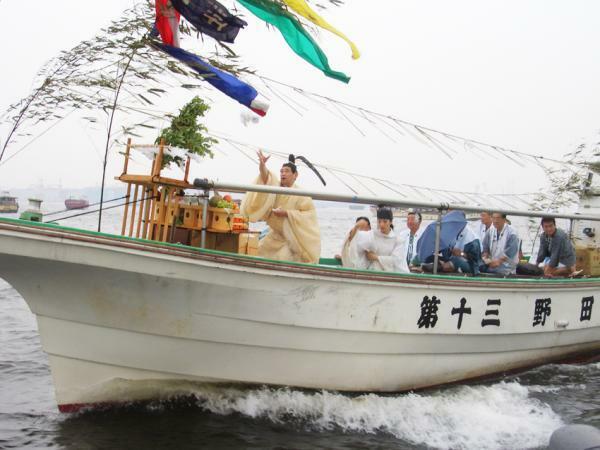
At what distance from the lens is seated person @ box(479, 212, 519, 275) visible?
8.86m

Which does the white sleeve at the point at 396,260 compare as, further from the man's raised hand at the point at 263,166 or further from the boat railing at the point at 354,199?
the man's raised hand at the point at 263,166

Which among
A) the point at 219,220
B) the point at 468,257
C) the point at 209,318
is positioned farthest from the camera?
the point at 468,257

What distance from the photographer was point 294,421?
21.0 feet

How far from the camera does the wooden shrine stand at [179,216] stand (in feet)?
20.0

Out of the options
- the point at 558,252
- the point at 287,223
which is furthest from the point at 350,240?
the point at 558,252

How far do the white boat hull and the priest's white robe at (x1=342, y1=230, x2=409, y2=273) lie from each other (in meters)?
0.40

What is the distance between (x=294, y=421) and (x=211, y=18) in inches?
166

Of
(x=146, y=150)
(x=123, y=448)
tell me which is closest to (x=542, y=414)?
(x=123, y=448)

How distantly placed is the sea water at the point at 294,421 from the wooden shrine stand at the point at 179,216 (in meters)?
1.48

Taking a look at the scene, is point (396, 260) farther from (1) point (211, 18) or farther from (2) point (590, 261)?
(2) point (590, 261)

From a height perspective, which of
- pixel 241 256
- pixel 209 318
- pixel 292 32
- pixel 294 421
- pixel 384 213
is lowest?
pixel 294 421

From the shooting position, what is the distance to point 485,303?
297 inches

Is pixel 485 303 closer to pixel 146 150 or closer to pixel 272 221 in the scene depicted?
pixel 272 221

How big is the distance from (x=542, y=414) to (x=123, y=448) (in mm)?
4705
